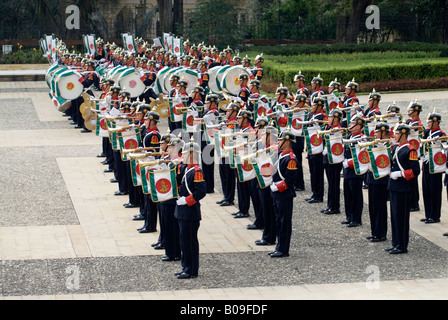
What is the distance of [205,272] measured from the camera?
42.1 ft

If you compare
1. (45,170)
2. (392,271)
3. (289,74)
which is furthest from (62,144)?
(392,271)

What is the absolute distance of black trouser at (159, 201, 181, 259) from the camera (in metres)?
13.3

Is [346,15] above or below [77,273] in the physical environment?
above

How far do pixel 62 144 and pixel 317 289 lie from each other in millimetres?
12557

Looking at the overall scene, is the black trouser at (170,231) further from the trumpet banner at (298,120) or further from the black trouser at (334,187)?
the trumpet banner at (298,120)

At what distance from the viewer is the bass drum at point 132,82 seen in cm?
2392

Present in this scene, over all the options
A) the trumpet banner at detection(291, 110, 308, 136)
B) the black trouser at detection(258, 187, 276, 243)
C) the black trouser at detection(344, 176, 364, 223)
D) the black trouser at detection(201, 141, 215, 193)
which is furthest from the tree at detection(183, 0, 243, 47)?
the black trouser at detection(258, 187, 276, 243)

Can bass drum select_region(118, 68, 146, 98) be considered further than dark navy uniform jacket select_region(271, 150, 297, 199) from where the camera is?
Yes

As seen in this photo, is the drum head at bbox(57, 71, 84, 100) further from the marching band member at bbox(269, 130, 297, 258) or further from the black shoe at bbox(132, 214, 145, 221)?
the marching band member at bbox(269, 130, 297, 258)

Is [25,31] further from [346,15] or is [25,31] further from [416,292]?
[416,292]

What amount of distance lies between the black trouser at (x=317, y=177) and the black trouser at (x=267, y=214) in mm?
2762

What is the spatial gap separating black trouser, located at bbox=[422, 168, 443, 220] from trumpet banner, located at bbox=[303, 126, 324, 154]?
210 centimetres

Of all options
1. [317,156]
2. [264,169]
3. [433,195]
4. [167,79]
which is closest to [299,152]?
[317,156]

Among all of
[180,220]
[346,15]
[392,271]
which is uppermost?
[346,15]
